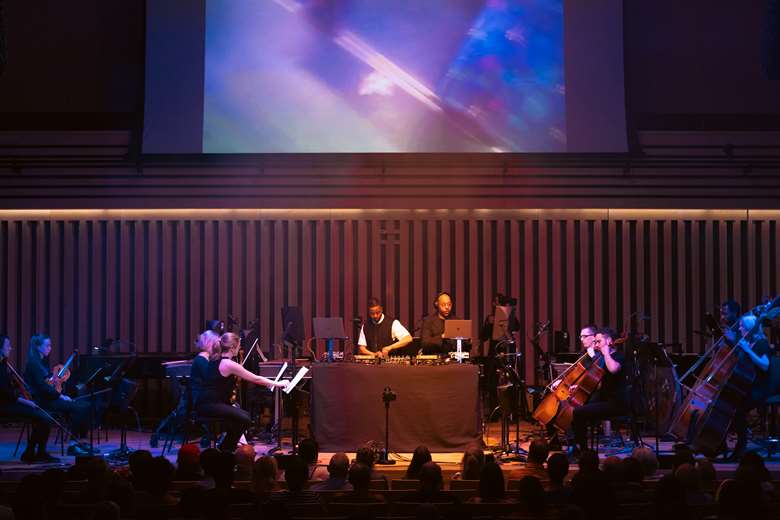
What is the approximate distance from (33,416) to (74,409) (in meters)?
0.64

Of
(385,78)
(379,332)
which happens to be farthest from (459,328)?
(385,78)

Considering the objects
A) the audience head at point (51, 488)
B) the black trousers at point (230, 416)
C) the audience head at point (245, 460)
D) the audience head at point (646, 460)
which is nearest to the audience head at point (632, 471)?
the audience head at point (646, 460)

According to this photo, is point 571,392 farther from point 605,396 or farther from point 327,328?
point 327,328

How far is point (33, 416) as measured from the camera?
823 centimetres

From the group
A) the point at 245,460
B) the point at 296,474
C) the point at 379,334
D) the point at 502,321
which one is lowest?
the point at 245,460

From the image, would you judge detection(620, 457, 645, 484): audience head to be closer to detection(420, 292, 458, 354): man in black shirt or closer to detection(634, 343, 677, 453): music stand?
detection(634, 343, 677, 453): music stand

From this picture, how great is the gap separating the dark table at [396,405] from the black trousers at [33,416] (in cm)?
237

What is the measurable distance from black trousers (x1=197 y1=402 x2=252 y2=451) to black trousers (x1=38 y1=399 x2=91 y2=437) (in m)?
1.41

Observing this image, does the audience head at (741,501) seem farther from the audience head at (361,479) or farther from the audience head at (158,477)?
the audience head at (158,477)

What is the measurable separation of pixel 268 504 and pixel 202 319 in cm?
845

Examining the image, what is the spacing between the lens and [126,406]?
920 cm

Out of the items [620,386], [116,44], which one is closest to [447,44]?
[116,44]

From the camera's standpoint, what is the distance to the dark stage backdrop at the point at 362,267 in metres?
11.9

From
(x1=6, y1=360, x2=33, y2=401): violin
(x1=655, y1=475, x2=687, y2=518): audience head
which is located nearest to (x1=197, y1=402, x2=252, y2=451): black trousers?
(x1=6, y1=360, x2=33, y2=401): violin
